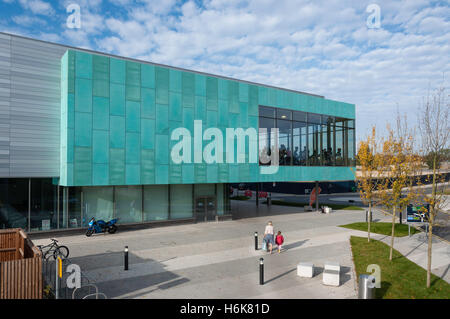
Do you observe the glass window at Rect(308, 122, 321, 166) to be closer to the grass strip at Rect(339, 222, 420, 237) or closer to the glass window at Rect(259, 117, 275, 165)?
the glass window at Rect(259, 117, 275, 165)

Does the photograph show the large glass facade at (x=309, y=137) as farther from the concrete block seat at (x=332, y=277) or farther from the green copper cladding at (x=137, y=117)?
the concrete block seat at (x=332, y=277)

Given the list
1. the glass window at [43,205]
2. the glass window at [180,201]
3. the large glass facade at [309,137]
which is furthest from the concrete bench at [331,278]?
the glass window at [43,205]

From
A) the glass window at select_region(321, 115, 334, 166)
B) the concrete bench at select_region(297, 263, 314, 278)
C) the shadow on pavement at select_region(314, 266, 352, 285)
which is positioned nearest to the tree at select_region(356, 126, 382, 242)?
the shadow on pavement at select_region(314, 266, 352, 285)

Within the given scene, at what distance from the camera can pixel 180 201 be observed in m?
24.9

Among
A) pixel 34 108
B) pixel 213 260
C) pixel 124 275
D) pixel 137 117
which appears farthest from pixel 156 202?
pixel 124 275

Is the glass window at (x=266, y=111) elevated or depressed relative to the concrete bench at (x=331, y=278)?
elevated

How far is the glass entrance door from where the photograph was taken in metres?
25.8

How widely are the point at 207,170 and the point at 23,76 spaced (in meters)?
13.1

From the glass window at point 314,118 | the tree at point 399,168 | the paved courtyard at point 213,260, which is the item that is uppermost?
the glass window at point 314,118

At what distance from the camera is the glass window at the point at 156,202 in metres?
23.4

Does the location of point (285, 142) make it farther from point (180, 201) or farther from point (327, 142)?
point (180, 201)

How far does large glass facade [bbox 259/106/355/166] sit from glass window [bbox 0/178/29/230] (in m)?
16.9

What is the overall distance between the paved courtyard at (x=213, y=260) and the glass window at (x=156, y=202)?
126cm
